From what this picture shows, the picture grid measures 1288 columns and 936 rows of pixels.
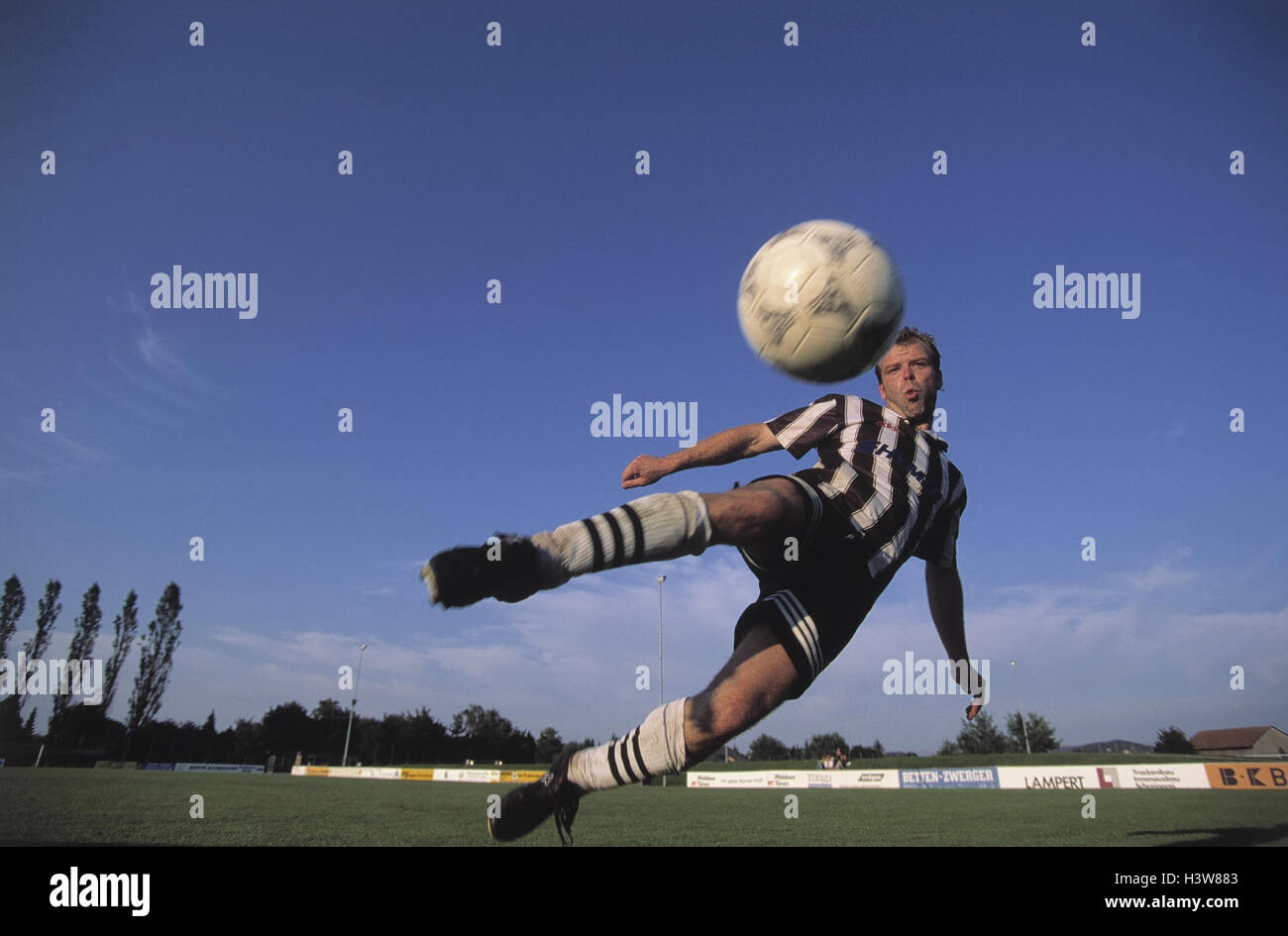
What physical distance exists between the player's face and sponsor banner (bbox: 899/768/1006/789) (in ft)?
88.6

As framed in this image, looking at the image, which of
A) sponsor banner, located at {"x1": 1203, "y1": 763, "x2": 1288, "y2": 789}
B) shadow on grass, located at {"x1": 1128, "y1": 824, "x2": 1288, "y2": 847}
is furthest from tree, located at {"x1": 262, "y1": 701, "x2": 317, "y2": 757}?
shadow on grass, located at {"x1": 1128, "y1": 824, "x2": 1288, "y2": 847}

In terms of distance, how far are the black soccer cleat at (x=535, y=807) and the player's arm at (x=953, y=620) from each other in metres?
2.71

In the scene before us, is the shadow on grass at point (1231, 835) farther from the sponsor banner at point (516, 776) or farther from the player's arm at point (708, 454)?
the sponsor banner at point (516, 776)

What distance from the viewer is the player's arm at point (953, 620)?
4.72 metres

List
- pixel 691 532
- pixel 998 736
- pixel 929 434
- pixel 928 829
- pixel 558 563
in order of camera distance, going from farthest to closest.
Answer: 1. pixel 998 736
2. pixel 928 829
3. pixel 929 434
4. pixel 691 532
5. pixel 558 563

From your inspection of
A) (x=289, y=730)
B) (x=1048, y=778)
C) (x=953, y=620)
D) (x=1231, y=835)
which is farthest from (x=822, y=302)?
(x=289, y=730)

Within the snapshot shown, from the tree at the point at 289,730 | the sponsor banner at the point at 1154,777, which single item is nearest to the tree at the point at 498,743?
the tree at the point at 289,730

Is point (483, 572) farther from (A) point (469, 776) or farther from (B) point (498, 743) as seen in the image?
(B) point (498, 743)

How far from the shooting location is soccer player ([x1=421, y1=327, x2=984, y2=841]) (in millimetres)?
2629

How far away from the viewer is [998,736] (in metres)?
62.9

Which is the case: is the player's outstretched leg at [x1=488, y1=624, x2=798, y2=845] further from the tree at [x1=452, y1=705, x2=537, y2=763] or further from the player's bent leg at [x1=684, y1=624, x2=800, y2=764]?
the tree at [x1=452, y1=705, x2=537, y2=763]
